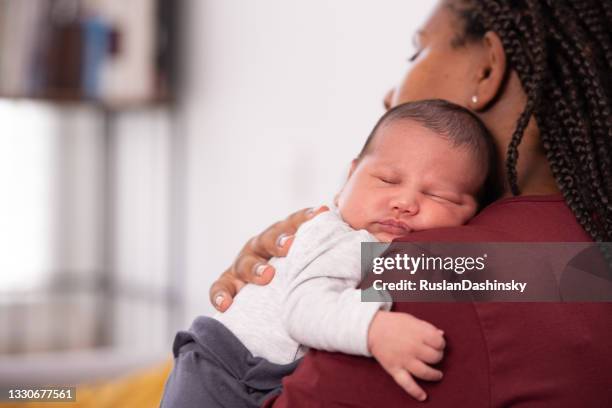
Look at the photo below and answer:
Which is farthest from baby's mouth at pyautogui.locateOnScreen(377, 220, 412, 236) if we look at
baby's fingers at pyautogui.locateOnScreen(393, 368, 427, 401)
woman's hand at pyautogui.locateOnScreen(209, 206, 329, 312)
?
baby's fingers at pyautogui.locateOnScreen(393, 368, 427, 401)

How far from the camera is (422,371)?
0.74 m

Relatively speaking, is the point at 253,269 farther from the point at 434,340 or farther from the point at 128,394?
Result: the point at 128,394

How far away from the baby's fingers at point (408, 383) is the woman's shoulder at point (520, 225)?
0.14 m

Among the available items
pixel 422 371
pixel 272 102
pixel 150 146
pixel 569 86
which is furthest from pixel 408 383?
pixel 150 146

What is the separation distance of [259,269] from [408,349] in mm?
307

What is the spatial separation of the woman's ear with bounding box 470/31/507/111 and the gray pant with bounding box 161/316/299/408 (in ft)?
1.39

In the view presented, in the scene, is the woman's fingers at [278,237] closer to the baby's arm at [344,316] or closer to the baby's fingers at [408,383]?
the baby's arm at [344,316]

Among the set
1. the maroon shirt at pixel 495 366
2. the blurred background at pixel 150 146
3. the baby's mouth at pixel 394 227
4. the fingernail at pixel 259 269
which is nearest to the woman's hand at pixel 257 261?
the fingernail at pixel 259 269

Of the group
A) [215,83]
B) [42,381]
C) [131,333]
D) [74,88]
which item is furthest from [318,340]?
[131,333]

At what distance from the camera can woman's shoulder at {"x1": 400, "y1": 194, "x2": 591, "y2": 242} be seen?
0.82m

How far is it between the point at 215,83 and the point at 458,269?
2.46m

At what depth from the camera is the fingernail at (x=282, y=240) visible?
1.01 metres

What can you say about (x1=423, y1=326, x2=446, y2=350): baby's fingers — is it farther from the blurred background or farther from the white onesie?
the blurred background

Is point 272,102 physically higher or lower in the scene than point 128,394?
higher
